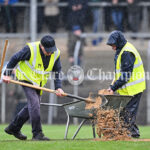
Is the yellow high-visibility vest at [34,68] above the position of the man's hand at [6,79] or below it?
above

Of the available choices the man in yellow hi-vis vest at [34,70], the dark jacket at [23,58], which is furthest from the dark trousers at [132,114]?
the dark jacket at [23,58]

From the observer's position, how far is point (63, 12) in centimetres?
1791

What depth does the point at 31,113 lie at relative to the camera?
10266 mm

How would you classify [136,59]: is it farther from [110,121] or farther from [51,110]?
[51,110]

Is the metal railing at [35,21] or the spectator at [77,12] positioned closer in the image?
the metal railing at [35,21]

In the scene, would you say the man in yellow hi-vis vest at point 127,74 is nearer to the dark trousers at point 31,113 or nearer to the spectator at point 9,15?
the dark trousers at point 31,113

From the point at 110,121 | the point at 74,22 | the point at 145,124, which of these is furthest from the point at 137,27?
the point at 110,121

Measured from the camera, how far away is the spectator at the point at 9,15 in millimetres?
17684

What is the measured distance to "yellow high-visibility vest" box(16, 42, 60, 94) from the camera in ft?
34.3

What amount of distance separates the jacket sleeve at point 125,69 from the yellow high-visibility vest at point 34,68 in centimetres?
125

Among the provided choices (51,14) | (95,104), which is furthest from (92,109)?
(51,14)

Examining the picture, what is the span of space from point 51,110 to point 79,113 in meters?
6.27

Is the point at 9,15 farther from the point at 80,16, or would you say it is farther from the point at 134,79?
the point at 134,79

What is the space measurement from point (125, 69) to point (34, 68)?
67.3 inches
